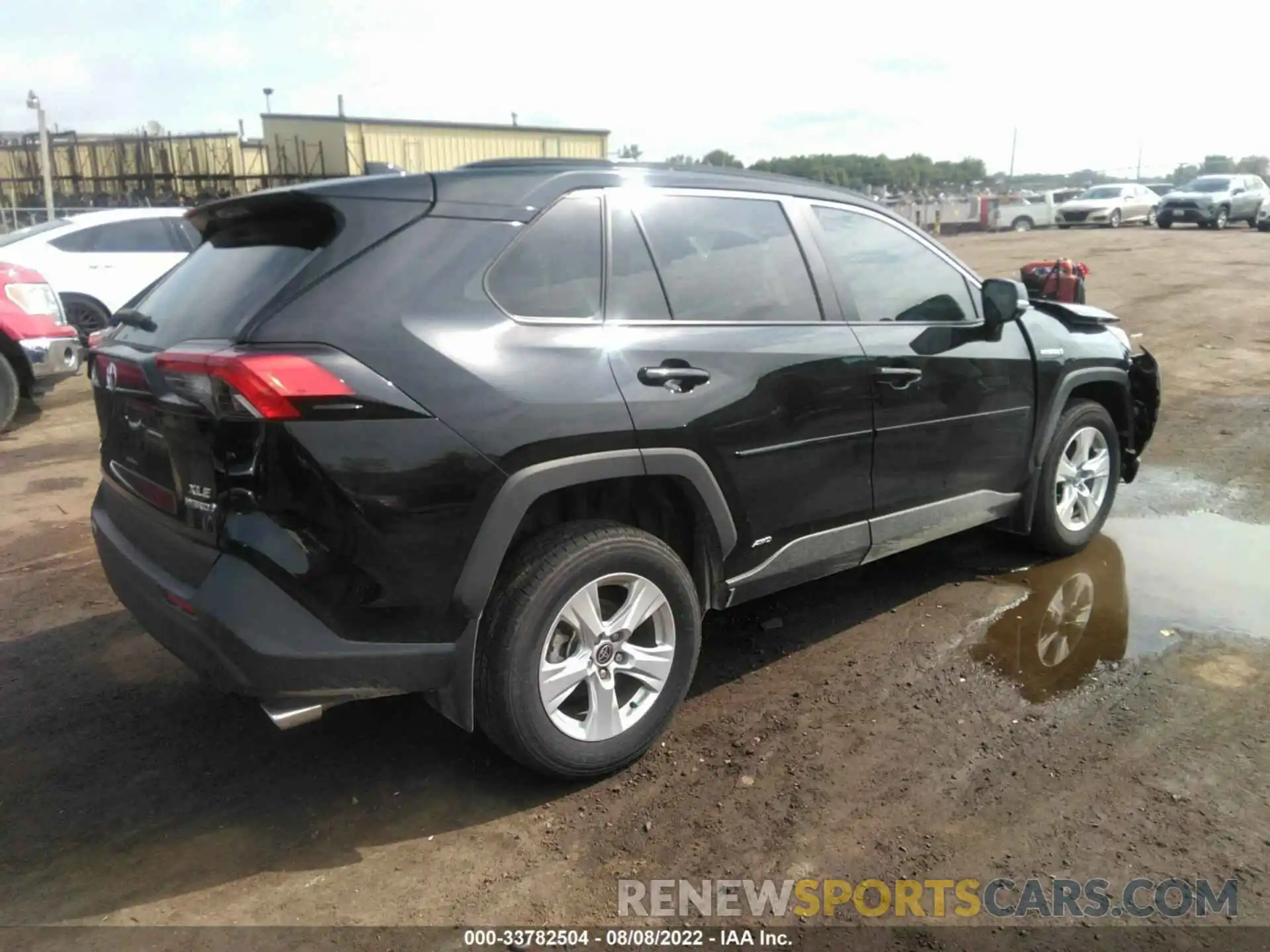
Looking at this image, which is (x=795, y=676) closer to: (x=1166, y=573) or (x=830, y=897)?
(x=830, y=897)

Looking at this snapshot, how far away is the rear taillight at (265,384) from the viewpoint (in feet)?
8.45

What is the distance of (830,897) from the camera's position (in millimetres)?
2713

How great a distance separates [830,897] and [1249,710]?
1.96 m

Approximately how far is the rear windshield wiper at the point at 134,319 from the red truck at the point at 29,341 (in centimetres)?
540

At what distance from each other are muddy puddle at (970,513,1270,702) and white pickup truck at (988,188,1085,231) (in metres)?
34.6

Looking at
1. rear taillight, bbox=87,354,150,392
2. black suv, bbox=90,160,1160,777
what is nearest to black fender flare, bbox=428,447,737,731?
black suv, bbox=90,160,1160,777

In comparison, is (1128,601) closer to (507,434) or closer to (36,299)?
(507,434)

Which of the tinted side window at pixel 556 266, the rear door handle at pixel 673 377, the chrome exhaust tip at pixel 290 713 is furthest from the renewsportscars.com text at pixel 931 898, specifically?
the tinted side window at pixel 556 266

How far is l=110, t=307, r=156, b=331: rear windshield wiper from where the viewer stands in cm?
326

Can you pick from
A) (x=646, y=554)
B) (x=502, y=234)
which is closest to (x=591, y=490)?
(x=646, y=554)

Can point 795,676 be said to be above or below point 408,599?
below

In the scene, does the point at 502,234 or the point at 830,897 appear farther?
the point at 502,234

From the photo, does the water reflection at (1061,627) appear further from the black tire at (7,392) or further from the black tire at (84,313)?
the black tire at (84,313)

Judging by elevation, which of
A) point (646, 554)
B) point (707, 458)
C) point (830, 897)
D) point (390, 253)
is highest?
point (390, 253)
